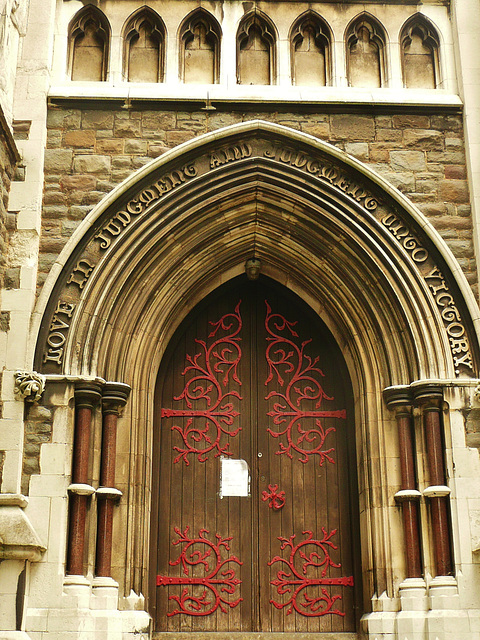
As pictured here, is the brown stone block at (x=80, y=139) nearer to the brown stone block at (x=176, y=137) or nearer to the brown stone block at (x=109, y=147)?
the brown stone block at (x=109, y=147)

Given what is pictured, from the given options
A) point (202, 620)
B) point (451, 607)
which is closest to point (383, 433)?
point (451, 607)

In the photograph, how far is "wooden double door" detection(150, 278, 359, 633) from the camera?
8062 millimetres

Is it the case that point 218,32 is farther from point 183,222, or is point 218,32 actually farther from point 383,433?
point 383,433

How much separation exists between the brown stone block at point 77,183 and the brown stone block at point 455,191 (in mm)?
3166

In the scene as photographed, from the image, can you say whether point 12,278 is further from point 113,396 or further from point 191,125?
point 191,125

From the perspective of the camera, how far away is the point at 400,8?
350 inches

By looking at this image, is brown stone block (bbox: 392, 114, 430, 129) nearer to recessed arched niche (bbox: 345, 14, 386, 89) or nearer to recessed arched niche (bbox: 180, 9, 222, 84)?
recessed arched niche (bbox: 345, 14, 386, 89)

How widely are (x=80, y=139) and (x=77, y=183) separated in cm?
45

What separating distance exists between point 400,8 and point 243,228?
8.79ft

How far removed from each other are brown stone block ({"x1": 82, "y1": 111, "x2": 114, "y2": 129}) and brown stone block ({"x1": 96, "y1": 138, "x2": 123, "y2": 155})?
6.6 inches

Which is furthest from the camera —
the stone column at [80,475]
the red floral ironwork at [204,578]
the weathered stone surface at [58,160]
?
the weathered stone surface at [58,160]

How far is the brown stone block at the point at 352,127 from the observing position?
8430 mm

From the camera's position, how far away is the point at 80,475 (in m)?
Result: 7.43

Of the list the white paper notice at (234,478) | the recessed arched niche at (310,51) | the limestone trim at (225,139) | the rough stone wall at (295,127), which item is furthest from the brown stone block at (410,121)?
the white paper notice at (234,478)
